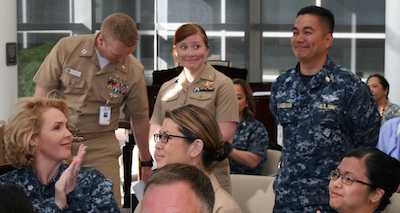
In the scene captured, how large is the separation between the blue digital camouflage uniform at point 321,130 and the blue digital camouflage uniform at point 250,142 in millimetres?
1457

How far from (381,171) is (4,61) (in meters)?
4.18

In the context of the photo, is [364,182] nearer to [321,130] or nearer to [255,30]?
[321,130]

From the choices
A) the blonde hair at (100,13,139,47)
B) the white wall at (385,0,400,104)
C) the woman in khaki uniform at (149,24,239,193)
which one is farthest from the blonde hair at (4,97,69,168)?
the white wall at (385,0,400,104)

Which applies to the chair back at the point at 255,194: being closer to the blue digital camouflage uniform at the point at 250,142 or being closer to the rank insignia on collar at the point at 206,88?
the rank insignia on collar at the point at 206,88

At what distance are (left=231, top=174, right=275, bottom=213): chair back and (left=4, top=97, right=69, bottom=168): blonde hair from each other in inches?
Result: 44.1

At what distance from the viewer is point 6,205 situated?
2072mm

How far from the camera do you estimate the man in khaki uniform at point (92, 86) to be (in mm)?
4465

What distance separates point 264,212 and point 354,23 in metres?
7.96

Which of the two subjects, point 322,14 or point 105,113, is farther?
point 105,113

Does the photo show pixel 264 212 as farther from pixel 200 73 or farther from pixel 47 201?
pixel 47 201

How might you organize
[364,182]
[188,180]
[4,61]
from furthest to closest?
[4,61] < [364,182] < [188,180]

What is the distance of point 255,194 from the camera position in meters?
4.04

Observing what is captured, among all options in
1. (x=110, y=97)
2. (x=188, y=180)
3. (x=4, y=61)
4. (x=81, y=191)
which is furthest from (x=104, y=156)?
(x=188, y=180)

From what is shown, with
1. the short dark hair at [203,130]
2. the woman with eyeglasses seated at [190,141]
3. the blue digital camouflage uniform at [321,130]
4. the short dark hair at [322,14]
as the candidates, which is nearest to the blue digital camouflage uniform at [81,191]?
the woman with eyeglasses seated at [190,141]
